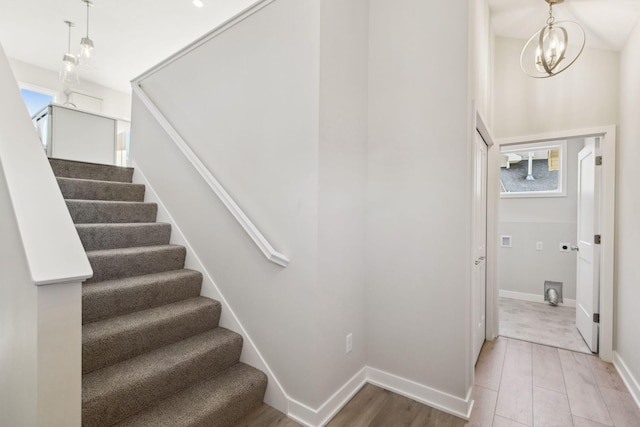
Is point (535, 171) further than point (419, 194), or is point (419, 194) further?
point (535, 171)

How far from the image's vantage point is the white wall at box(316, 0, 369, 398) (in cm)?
176

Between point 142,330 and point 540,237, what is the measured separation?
4833 mm

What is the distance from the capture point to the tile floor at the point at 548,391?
1.80m

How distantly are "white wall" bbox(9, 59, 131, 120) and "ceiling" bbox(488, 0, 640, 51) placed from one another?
18.6 feet

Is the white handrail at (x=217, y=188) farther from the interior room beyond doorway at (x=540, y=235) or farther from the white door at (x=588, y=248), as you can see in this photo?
the interior room beyond doorway at (x=540, y=235)

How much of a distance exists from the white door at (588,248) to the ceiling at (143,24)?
1039 mm

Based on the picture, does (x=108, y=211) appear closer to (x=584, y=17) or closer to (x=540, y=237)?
(x=584, y=17)

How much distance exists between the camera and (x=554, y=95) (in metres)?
2.88

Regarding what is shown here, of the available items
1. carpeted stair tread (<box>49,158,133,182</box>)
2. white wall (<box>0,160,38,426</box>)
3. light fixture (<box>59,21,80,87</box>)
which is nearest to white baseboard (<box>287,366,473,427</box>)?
white wall (<box>0,160,38,426</box>)

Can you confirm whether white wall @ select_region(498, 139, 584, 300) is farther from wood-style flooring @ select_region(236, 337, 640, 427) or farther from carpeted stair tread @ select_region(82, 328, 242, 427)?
carpeted stair tread @ select_region(82, 328, 242, 427)

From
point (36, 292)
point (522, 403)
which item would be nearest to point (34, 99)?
point (36, 292)

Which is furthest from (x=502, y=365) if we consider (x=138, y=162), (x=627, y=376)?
(x=138, y=162)

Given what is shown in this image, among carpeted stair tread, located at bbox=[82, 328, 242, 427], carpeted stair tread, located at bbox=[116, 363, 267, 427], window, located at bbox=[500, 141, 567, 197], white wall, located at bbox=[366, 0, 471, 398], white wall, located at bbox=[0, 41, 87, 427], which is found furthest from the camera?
window, located at bbox=[500, 141, 567, 197]

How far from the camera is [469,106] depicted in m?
1.82
